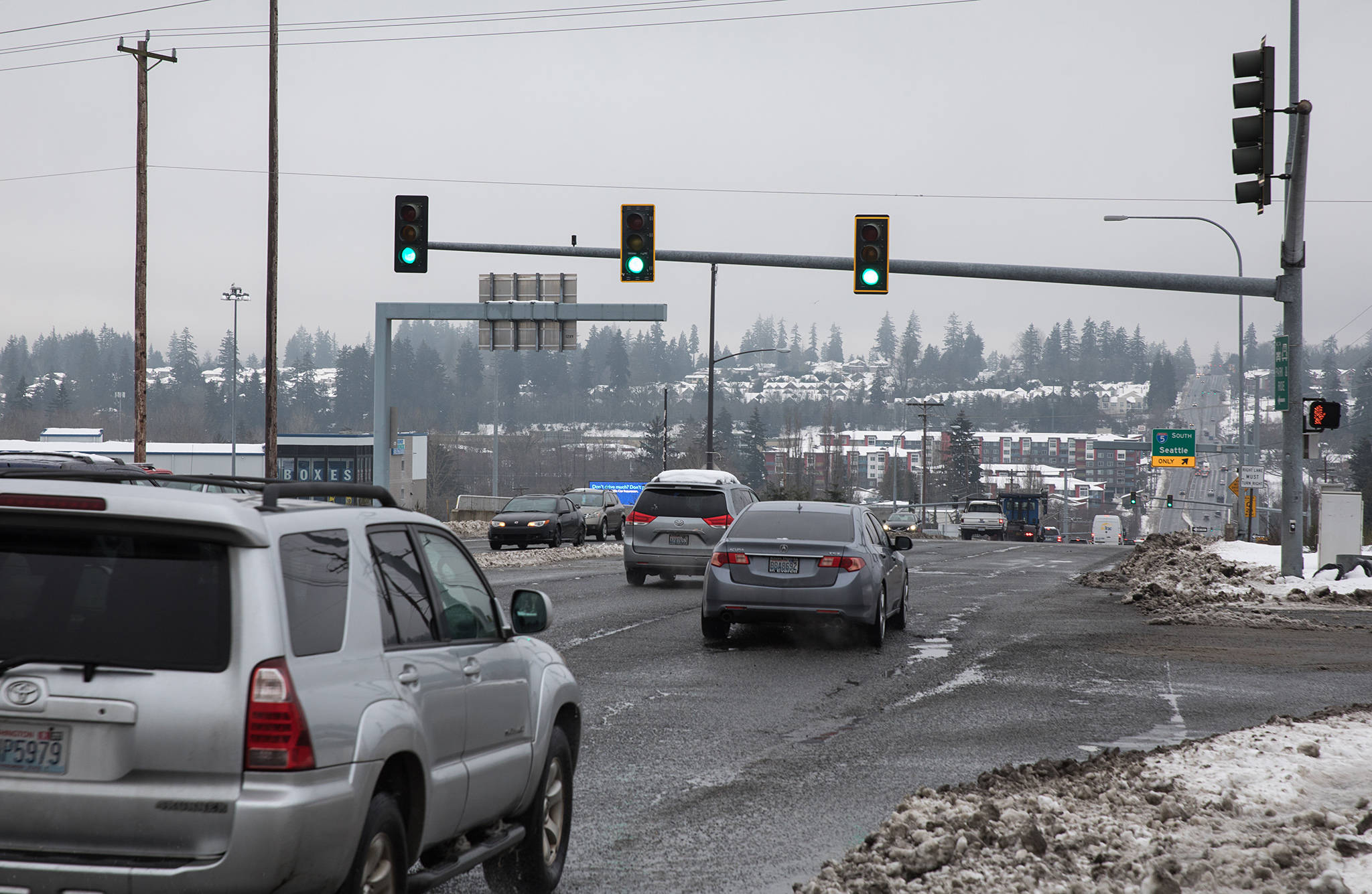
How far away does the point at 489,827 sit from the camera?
555 centimetres

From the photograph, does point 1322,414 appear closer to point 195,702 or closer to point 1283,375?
point 1283,375

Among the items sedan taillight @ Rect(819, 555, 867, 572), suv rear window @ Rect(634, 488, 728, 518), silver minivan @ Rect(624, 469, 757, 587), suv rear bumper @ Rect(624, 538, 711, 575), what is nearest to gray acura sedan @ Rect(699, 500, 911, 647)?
sedan taillight @ Rect(819, 555, 867, 572)

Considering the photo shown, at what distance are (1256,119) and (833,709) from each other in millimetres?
10664

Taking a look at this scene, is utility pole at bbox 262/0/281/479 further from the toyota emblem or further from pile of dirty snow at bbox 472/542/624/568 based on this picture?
the toyota emblem

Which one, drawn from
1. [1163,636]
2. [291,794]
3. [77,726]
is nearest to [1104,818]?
[291,794]

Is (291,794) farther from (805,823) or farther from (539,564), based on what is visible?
(539,564)

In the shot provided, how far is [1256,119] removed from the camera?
17.4 meters

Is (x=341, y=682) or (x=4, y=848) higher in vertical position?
(x=341, y=682)

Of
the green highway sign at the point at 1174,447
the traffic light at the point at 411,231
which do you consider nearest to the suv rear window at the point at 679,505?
the traffic light at the point at 411,231

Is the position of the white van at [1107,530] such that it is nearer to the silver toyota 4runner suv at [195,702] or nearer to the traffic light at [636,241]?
the traffic light at [636,241]

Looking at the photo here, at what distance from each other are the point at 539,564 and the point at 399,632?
2534 centimetres

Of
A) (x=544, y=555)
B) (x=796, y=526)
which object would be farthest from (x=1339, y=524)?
(x=796, y=526)

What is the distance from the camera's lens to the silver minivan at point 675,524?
77.3 ft

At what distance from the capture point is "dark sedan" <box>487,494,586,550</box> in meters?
37.5
